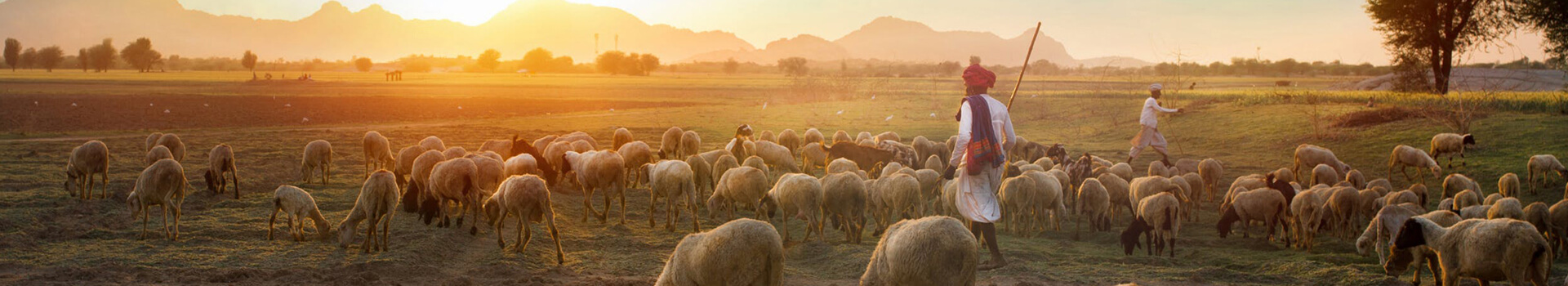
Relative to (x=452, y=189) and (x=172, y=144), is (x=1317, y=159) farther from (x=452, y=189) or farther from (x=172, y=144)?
(x=172, y=144)

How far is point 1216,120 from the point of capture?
27234 millimetres

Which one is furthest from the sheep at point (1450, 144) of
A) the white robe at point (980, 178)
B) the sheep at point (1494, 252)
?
the white robe at point (980, 178)

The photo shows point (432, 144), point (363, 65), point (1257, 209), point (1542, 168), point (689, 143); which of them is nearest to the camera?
point (1257, 209)

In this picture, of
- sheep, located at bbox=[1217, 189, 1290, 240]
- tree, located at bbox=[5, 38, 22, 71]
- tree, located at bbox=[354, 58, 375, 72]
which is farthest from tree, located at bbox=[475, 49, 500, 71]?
sheep, located at bbox=[1217, 189, 1290, 240]

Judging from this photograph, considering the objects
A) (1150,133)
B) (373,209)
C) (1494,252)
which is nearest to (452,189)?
(373,209)

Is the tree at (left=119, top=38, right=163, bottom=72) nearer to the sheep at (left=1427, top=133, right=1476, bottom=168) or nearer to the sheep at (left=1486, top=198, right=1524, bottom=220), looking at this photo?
the sheep at (left=1427, top=133, right=1476, bottom=168)

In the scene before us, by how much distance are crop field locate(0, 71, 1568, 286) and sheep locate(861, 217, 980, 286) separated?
221 cm

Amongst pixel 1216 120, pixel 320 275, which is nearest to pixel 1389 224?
pixel 320 275

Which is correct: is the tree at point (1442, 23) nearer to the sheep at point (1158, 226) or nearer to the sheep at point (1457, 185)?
the sheep at point (1457, 185)

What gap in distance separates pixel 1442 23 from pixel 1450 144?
493 inches

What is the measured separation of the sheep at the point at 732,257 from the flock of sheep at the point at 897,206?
0.01m

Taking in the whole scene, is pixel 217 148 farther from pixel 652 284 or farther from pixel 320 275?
pixel 652 284

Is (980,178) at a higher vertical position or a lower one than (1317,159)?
higher

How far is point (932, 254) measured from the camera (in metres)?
6.34
